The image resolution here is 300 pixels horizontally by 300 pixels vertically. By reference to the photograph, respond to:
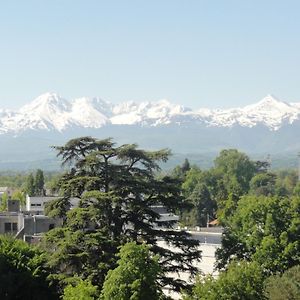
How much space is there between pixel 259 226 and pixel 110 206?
953 centimetres

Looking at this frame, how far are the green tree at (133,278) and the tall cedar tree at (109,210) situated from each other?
3898 millimetres

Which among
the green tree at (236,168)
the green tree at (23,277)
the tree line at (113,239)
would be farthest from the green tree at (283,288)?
the green tree at (236,168)

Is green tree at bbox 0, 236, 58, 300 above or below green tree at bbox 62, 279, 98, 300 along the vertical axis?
below

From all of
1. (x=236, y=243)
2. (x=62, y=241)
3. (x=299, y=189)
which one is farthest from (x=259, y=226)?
(x=299, y=189)

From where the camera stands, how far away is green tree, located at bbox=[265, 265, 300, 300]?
82.5ft

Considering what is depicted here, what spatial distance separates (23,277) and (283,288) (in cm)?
1051

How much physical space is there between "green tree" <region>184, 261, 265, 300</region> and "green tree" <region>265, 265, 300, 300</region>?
112 inches

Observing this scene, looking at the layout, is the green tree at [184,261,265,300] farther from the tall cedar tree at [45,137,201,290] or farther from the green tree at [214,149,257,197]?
the green tree at [214,149,257,197]

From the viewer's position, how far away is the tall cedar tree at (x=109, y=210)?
26.0 metres

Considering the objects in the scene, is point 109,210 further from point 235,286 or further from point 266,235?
point 266,235

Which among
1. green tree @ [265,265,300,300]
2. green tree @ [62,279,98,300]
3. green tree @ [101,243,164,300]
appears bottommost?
green tree @ [265,265,300,300]

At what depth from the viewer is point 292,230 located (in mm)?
32031

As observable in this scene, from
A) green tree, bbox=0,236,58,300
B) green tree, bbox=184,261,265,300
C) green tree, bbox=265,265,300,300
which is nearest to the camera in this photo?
green tree, bbox=184,261,265,300

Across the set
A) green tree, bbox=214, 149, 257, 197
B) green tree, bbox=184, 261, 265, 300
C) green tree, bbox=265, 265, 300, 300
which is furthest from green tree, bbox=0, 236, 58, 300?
green tree, bbox=214, 149, 257, 197
